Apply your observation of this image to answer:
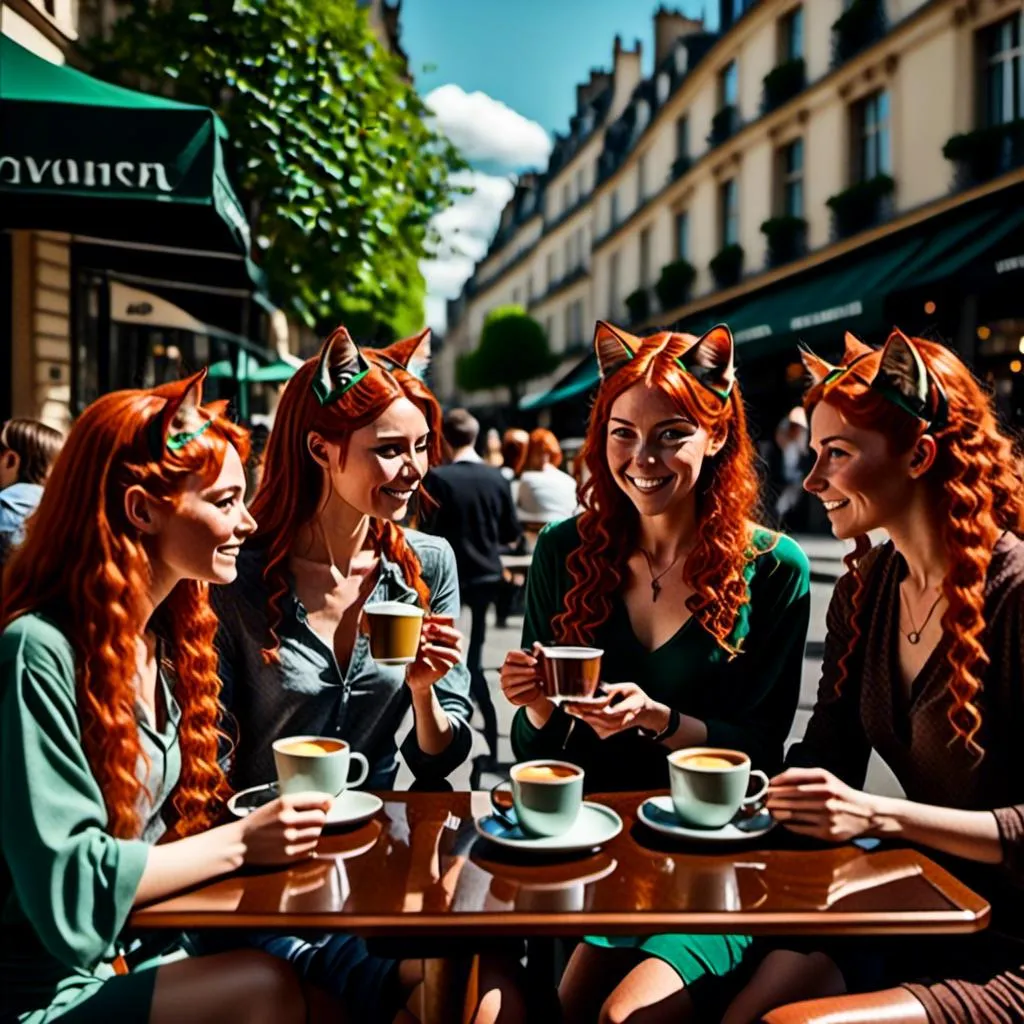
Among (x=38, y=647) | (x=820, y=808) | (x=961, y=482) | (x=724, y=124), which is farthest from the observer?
(x=724, y=124)

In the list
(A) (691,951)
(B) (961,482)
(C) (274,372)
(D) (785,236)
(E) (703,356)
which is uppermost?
(D) (785,236)

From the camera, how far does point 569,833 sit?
6.32ft

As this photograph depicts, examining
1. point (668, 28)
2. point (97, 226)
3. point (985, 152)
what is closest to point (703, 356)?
point (97, 226)

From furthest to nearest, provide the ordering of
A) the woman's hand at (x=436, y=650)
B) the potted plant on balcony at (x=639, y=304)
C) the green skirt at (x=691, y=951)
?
the potted plant on balcony at (x=639, y=304) → the woman's hand at (x=436, y=650) → the green skirt at (x=691, y=951)

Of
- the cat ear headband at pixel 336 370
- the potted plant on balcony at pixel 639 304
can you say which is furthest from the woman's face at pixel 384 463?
the potted plant on balcony at pixel 639 304

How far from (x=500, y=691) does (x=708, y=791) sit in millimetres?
3943

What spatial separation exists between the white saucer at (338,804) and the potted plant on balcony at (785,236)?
20259 mm

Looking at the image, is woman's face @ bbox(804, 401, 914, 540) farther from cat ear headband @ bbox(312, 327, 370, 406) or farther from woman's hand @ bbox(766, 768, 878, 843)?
cat ear headband @ bbox(312, 327, 370, 406)

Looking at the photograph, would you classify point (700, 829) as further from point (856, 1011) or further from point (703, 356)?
point (703, 356)

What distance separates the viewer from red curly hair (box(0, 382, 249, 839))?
5.82 ft

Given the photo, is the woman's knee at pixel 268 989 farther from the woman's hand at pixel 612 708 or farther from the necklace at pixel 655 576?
the necklace at pixel 655 576

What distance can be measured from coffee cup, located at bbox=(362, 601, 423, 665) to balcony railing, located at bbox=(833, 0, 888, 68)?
751 inches

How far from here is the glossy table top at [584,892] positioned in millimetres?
1601

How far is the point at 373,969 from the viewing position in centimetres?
211
